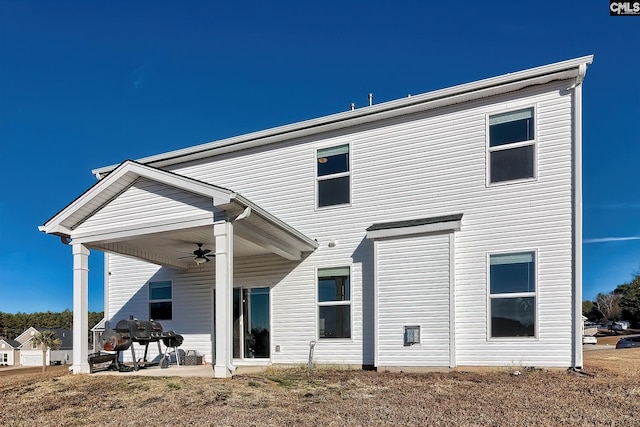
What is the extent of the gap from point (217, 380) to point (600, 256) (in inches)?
893

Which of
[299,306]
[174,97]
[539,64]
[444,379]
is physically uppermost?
[174,97]

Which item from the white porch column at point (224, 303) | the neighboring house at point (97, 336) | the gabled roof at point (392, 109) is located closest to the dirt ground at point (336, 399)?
the white porch column at point (224, 303)

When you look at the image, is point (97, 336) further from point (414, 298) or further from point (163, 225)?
point (414, 298)

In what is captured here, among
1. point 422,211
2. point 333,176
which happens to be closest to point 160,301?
point 333,176

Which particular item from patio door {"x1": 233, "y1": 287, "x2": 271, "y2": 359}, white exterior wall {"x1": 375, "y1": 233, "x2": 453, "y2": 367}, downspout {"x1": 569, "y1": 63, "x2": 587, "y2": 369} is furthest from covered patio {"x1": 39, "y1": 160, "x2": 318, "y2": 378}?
downspout {"x1": 569, "y1": 63, "x2": 587, "y2": 369}

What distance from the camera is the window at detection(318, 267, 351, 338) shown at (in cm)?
1051

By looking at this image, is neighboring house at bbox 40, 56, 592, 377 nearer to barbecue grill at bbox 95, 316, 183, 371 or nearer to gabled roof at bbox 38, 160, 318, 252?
gabled roof at bbox 38, 160, 318, 252

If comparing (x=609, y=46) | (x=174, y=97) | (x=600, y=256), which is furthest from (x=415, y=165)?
(x=174, y=97)

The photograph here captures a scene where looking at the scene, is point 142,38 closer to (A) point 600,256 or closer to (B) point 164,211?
(B) point 164,211

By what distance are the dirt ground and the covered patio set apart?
1256 millimetres

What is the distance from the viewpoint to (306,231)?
440 inches

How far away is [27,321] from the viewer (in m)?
78.2

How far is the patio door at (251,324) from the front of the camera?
1141 cm

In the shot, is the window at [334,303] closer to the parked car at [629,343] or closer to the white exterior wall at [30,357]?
the parked car at [629,343]
